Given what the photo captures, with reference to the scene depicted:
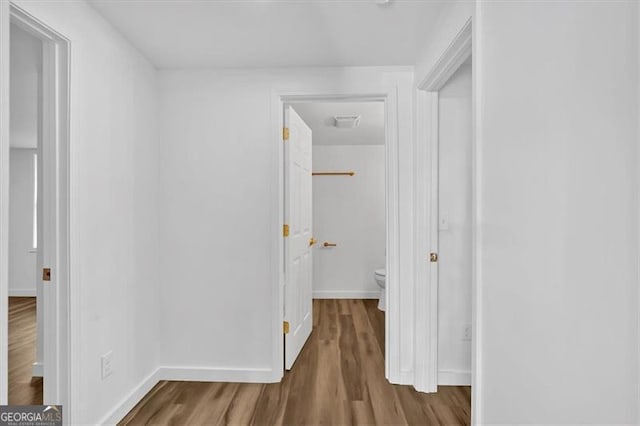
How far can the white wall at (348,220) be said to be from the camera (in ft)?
17.9

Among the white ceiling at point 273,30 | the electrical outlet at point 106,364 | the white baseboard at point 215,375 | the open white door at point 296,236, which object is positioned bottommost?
the white baseboard at point 215,375

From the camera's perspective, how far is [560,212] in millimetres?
1040

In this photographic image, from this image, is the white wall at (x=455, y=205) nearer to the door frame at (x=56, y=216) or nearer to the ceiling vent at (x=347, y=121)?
the ceiling vent at (x=347, y=121)

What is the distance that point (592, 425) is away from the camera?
92 centimetres

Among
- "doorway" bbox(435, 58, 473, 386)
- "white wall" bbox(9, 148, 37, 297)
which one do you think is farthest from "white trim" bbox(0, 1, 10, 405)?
"white wall" bbox(9, 148, 37, 297)

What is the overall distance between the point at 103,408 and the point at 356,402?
1.50 m

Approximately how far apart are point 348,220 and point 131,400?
367 centimetres

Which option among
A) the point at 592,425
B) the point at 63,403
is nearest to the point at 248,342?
the point at 63,403

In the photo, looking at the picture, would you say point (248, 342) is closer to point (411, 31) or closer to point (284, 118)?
point (284, 118)

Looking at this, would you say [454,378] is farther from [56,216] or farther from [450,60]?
[56,216]

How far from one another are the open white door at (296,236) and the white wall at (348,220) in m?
1.73

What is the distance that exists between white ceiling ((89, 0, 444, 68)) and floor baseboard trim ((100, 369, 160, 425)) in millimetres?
2241

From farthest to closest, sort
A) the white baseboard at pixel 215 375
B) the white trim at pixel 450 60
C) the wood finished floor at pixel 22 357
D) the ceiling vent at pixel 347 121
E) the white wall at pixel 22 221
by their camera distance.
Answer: the white wall at pixel 22 221 < the ceiling vent at pixel 347 121 < the white baseboard at pixel 215 375 < the wood finished floor at pixel 22 357 < the white trim at pixel 450 60

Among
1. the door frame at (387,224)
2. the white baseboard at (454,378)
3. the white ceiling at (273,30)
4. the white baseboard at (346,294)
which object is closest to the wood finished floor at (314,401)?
the white baseboard at (454,378)
